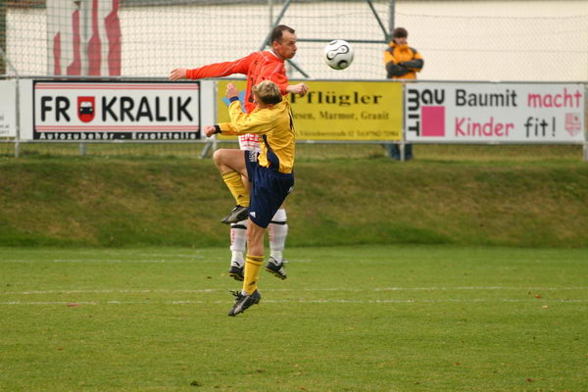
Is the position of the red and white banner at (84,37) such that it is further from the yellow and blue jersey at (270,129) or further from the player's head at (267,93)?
the player's head at (267,93)

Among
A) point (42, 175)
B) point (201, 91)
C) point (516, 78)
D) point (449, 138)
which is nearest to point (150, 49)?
point (201, 91)

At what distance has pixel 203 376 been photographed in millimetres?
8195

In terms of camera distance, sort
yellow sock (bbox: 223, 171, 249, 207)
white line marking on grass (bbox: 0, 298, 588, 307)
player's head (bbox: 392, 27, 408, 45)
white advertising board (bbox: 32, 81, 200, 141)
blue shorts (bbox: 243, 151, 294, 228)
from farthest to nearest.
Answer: player's head (bbox: 392, 27, 408, 45) → white advertising board (bbox: 32, 81, 200, 141) → yellow sock (bbox: 223, 171, 249, 207) → white line marking on grass (bbox: 0, 298, 588, 307) → blue shorts (bbox: 243, 151, 294, 228)

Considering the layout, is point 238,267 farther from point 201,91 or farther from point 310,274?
point 201,91

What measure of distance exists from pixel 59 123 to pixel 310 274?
7275 mm

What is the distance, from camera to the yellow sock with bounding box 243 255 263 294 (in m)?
10.8

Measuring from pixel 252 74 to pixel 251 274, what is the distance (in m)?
2.21

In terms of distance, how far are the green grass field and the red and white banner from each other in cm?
574

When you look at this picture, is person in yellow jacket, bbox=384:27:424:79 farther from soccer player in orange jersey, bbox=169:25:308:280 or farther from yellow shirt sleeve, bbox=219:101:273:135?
yellow shirt sleeve, bbox=219:101:273:135

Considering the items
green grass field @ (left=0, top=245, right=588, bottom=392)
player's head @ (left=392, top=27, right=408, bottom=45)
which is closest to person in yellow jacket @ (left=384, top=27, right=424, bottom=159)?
player's head @ (left=392, top=27, right=408, bottom=45)

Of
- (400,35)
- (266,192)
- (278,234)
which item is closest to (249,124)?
(266,192)

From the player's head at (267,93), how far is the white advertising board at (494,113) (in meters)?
11.3

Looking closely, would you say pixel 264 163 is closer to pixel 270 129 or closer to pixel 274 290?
pixel 270 129

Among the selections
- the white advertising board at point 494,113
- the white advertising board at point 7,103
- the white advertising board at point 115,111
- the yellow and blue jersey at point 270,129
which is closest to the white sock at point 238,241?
the yellow and blue jersey at point 270,129
